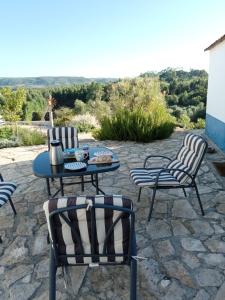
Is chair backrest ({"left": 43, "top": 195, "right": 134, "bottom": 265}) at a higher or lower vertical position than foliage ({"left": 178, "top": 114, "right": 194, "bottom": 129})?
higher

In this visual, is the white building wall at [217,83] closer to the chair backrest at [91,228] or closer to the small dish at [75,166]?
the small dish at [75,166]

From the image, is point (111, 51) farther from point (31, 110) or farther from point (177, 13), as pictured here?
point (177, 13)

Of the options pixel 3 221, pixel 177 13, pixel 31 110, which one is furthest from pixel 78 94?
pixel 3 221

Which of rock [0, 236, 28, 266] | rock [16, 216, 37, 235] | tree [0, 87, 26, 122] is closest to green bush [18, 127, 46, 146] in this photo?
tree [0, 87, 26, 122]

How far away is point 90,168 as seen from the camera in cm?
336

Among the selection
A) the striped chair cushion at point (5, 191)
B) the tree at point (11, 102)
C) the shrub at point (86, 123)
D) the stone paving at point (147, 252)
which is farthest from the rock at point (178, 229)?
the shrub at point (86, 123)

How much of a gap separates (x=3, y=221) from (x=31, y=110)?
39989 mm

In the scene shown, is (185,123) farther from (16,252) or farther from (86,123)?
(16,252)

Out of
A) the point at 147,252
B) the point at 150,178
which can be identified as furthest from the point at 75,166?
the point at 147,252

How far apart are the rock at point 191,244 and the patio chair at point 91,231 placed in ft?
3.32

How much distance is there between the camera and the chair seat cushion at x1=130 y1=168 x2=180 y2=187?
3.41 m

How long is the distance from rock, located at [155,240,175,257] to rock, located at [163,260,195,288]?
126 mm

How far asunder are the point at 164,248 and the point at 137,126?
210 inches

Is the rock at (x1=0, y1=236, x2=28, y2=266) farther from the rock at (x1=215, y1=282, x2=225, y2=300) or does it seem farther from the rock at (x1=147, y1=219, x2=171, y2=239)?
the rock at (x1=215, y1=282, x2=225, y2=300)
